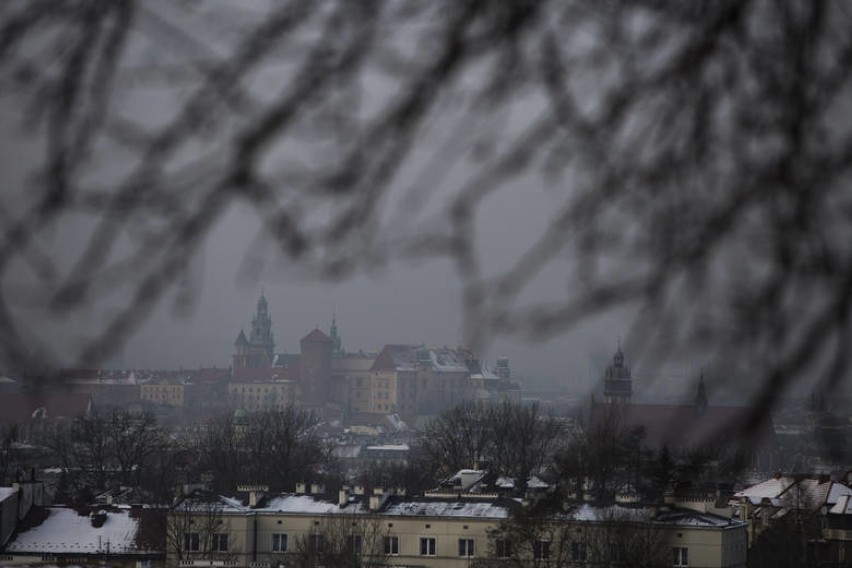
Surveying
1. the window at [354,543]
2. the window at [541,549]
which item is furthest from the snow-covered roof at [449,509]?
the window at [541,549]

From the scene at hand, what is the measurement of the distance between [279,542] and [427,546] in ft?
12.2

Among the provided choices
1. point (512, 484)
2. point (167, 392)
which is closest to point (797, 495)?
point (512, 484)

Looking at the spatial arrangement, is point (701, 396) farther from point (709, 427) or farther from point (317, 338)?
point (317, 338)

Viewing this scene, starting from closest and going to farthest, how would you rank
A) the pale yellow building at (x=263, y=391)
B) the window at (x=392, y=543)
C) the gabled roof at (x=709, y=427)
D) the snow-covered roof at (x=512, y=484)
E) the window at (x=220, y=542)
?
the gabled roof at (x=709, y=427) → the window at (x=392, y=543) → the window at (x=220, y=542) → the snow-covered roof at (x=512, y=484) → the pale yellow building at (x=263, y=391)

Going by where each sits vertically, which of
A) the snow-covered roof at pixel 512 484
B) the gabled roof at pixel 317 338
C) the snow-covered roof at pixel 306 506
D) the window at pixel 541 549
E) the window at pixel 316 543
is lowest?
the window at pixel 316 543

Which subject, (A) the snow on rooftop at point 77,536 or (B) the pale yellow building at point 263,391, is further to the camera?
(B) the pale yellow building at point 263,391

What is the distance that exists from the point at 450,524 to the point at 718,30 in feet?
98.5

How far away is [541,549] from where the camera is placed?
91.2 ft

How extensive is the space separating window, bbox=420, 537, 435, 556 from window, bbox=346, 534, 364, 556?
1.36 meters

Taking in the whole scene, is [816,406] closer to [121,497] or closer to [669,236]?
[669,236]

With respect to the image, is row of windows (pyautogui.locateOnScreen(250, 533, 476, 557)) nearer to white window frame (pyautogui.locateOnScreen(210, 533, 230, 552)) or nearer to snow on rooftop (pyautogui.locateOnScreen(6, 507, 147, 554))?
white window frame (pyautogui.locateOnScreen(210, 533, 230, 552))

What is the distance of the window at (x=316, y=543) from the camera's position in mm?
30828

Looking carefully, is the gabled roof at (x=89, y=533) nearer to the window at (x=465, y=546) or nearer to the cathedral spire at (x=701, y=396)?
the window at (x=465, y=546)

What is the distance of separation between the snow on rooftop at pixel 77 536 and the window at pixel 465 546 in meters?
6.92
